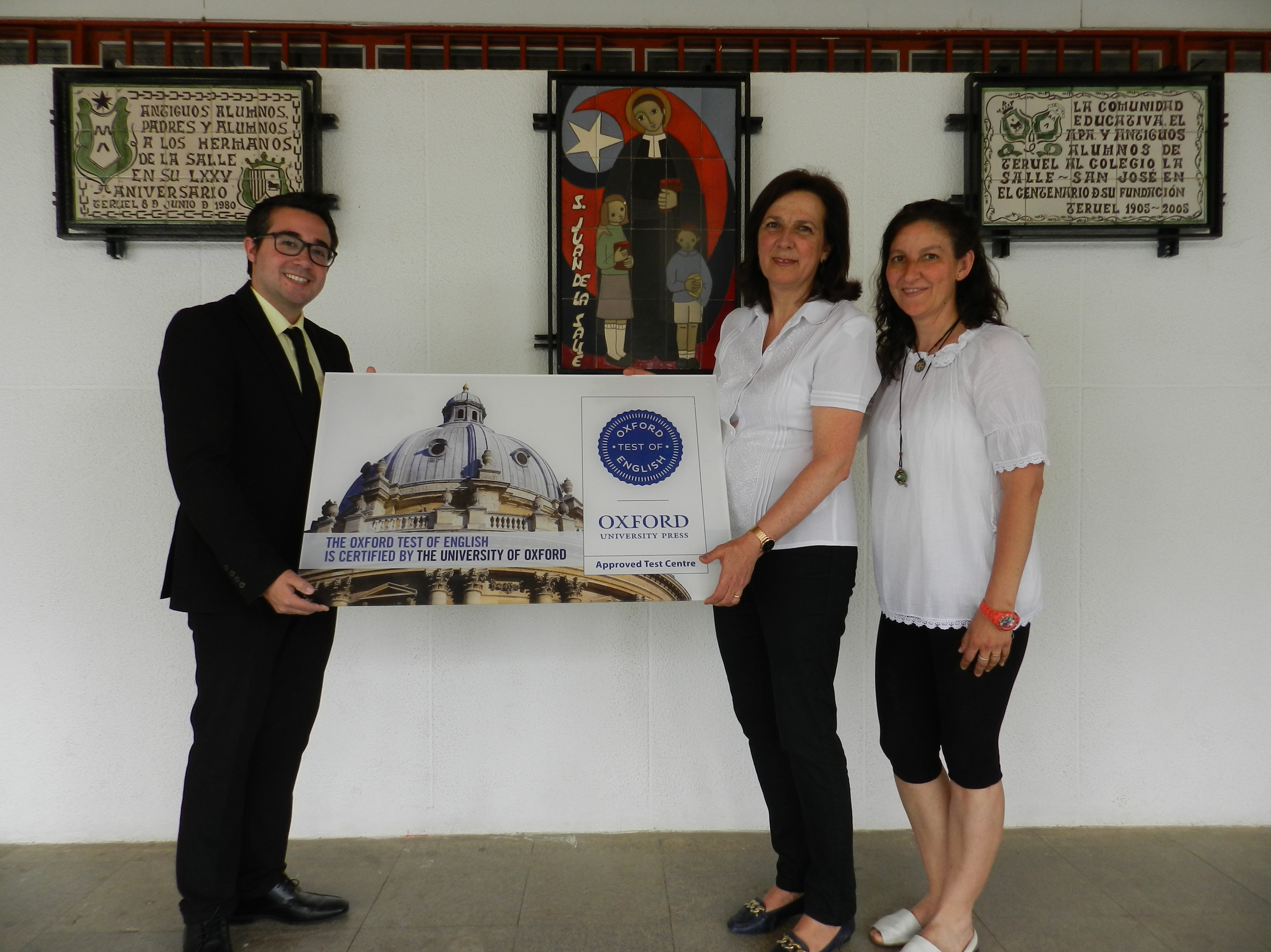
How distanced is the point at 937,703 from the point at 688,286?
56.5 inches

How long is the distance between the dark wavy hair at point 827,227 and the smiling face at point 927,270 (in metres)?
0.12

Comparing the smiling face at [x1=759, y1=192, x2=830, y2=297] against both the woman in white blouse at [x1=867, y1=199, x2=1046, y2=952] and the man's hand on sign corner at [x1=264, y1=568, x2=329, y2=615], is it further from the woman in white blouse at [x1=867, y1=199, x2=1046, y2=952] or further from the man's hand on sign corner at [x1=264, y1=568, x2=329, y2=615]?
the man's hand on sign corner at [x1=264, y1=568, x2=329, y2=615]

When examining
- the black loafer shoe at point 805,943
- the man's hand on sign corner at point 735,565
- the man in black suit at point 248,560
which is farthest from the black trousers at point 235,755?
the black loafer shoe at point 805,943

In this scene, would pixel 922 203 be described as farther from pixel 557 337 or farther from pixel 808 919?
pixel 808 919

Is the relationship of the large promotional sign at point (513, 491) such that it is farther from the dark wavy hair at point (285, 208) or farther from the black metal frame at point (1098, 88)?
the black metal frame at point (1098, 88)

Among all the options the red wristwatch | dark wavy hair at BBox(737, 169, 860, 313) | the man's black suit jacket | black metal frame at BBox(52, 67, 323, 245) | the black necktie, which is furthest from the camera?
black metal frame at BBox(52, 67, 323, 245)

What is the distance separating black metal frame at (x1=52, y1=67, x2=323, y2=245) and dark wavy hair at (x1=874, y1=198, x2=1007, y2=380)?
5.74 feet

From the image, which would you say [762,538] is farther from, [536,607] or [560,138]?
[560,138]

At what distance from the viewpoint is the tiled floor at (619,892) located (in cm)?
202

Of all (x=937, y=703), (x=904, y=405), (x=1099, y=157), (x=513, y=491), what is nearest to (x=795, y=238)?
(x=904, y=405)

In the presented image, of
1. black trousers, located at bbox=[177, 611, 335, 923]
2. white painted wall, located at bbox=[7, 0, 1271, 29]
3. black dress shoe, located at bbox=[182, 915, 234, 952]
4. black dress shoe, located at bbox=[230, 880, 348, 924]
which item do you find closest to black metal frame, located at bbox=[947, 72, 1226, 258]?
white painted wall, located at bbox=[7, 0, 1271, 29]

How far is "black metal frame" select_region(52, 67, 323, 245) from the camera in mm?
2494

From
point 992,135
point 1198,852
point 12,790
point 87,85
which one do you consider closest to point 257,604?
point 12,790

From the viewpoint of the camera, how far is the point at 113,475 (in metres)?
2.58
